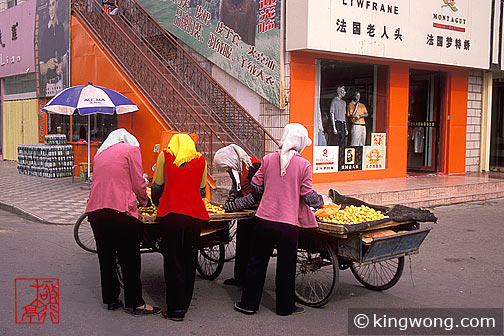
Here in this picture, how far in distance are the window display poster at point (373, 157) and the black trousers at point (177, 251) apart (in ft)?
32.4

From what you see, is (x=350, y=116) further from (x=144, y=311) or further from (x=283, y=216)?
(x=144, y=311)

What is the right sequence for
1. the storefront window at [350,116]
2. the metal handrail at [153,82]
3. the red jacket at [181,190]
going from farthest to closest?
the storefront window at [350,116] < the metal handrail at [153,82] < the red jacket at [181,190]

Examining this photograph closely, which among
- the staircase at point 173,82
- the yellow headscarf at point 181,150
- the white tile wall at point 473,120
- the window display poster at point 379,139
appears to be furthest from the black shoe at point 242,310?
the white tile wall at point 473,120

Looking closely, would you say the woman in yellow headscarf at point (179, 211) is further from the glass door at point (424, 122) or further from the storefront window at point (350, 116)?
the glass door at point (424, 122)

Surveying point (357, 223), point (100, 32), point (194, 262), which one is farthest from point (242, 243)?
point (100, 32)

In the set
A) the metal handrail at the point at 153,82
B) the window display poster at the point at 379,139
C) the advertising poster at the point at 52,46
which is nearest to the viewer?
the metal handrail at the point at 153,82

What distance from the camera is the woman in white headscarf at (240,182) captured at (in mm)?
6074

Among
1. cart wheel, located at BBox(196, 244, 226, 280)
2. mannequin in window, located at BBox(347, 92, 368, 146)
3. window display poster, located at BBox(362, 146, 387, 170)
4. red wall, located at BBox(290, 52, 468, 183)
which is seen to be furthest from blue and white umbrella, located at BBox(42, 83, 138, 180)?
cart wheel, located at BBox(196, 244, 226, 280)

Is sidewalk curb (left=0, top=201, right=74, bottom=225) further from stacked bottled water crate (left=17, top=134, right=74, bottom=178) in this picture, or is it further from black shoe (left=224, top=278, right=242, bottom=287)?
stacked bottled water crate (left=17, top=134, right=74, bottom=178)

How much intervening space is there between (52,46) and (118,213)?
50.6ft

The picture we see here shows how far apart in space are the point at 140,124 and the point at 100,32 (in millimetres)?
4306

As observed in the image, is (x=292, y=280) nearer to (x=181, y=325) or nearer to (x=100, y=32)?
(x=181, y=325)

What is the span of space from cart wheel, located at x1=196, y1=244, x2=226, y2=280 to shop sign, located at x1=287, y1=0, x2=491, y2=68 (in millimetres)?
6612

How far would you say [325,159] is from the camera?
1365 centimetres
